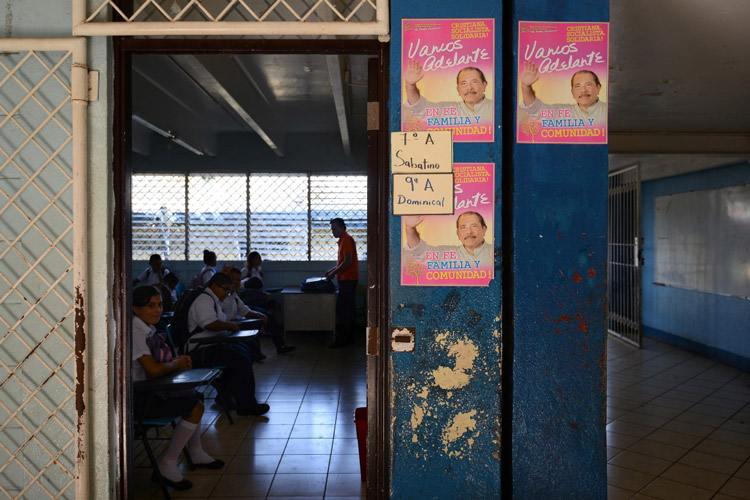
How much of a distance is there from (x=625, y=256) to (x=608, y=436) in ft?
14.3

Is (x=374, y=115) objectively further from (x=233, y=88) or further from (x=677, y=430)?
(x=677, y=430)

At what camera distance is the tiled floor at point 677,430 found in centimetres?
343

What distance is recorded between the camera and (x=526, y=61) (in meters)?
2.31

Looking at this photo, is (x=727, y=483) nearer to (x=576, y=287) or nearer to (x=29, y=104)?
(x=576, y=287)

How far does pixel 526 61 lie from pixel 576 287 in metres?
0.95

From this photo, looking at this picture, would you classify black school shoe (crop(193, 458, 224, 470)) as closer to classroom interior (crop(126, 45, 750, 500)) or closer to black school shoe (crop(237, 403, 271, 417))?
classroom interior (crop(126, 45, 750, 500))

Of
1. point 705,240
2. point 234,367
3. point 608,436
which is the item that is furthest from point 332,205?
point 608,436

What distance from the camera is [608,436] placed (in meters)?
4.16

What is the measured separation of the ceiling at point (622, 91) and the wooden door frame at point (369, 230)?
63.4 inches

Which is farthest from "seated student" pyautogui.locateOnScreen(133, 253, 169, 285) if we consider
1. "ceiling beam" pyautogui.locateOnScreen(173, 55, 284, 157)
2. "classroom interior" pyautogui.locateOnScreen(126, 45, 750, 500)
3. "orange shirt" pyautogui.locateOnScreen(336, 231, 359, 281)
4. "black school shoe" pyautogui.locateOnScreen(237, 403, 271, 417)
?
"black school shoe" pyautogui.locateOnScreen(237, 403, 271, 417)

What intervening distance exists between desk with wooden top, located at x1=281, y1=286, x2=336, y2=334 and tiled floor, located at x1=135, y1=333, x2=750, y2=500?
0.99m

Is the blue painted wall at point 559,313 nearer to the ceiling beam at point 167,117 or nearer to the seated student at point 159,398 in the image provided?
the seated student at point 159,398

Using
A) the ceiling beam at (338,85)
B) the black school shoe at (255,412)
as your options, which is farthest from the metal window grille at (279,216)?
the black school shoe at (255,412)

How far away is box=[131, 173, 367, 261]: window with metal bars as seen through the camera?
28.3ft
